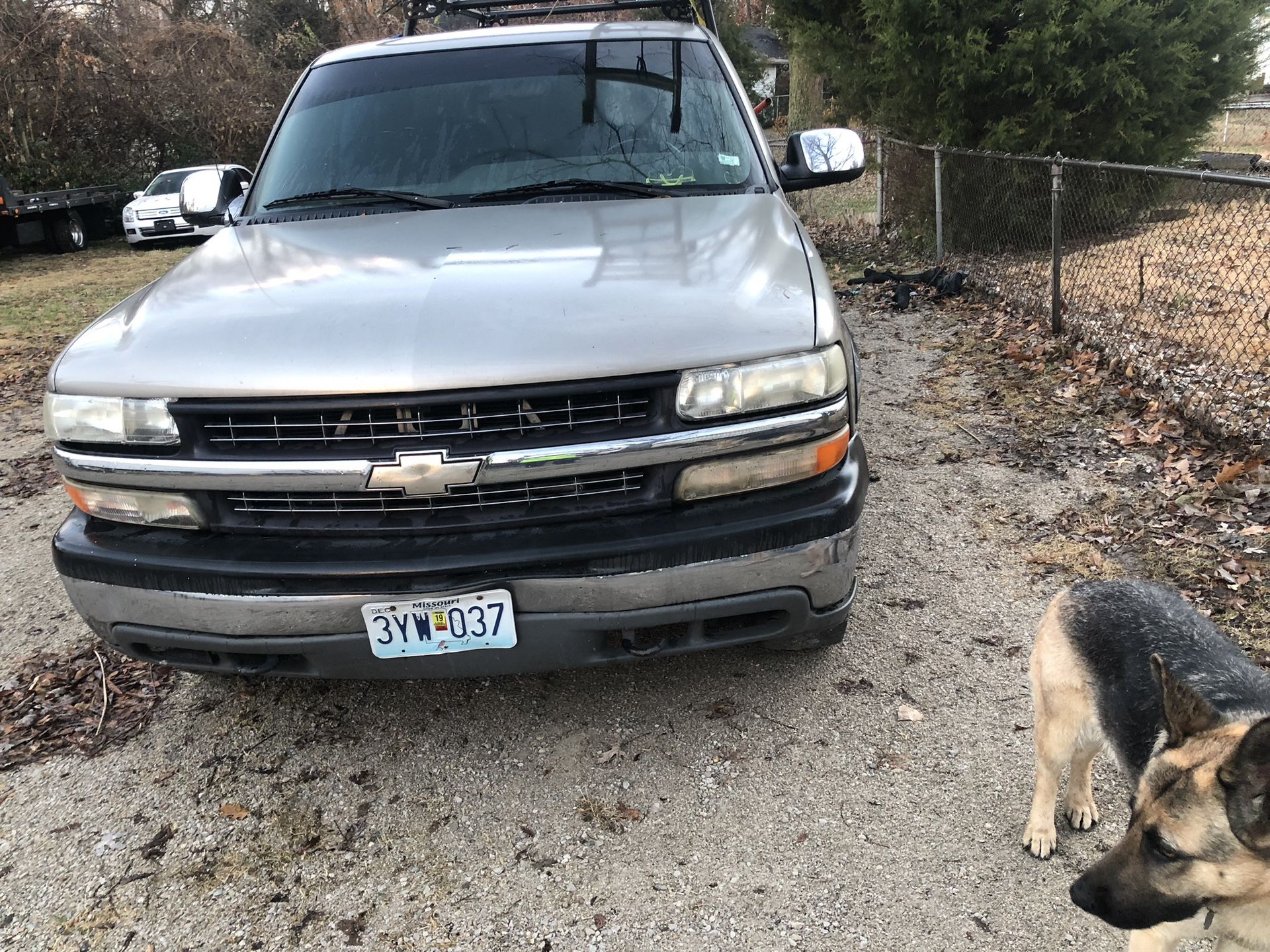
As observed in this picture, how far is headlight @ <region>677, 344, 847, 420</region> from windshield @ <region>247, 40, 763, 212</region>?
134 cm

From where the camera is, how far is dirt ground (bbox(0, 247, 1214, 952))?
7.37ft

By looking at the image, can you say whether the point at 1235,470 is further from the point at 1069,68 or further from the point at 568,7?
the point at 1069,68

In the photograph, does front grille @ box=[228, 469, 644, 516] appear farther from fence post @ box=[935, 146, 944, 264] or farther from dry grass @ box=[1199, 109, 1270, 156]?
dry grass @ box=[1199, 109, 1270, 156]

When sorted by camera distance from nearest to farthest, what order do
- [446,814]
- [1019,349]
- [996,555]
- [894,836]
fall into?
[894,836], [446,814], [996,555], [1019,349]

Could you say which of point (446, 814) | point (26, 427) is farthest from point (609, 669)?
point (26, 427)

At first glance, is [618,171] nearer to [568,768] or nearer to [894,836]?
[568,768]

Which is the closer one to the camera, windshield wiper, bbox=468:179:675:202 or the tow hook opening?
the tow hook opening

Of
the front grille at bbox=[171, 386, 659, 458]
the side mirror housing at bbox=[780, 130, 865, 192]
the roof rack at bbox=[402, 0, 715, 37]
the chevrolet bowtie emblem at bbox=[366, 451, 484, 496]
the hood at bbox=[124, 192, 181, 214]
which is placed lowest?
the chevrolet bowtie emblem at bbox=[366, 451, 484, 496]

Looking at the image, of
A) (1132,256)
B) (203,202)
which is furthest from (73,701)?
(1132,256)

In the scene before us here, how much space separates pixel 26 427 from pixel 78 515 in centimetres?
479

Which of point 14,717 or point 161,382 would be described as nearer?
point 161,382

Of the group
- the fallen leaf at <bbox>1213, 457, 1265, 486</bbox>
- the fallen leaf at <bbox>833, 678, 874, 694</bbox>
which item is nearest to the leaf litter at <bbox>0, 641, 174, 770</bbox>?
the fallen leaf at <bbox>833, 678, 874, 694</bbox>

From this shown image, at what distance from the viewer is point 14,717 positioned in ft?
10.4

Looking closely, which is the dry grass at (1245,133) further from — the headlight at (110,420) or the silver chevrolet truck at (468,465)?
the headlight at (110,420)
